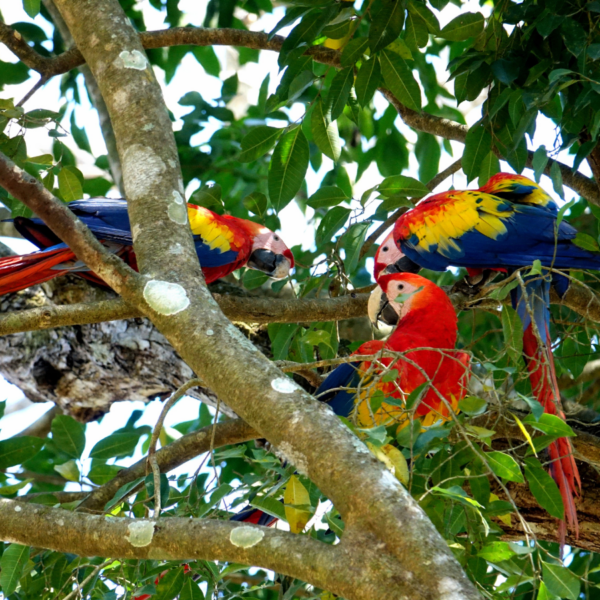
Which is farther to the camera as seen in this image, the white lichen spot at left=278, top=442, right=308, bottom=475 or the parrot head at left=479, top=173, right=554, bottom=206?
the parrot head at left=479, top=173, right=554, bottom=206

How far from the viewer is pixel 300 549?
0.92 metres

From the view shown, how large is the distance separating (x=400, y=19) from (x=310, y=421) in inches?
45.4

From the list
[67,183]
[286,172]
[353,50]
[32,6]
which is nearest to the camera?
[353,50]

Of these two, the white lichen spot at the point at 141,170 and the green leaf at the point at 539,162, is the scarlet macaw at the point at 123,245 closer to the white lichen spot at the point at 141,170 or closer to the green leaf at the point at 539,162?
the white lichen spot at the point at 141,170

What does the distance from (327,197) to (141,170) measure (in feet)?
2.22

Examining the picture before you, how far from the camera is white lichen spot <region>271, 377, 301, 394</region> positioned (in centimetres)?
105

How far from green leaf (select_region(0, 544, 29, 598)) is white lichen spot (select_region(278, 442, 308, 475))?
797 mm

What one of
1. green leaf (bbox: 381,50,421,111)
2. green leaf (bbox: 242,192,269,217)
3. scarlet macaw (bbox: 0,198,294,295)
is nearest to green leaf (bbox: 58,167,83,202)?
scarlet macaw (bbox: 0,198,294,295)

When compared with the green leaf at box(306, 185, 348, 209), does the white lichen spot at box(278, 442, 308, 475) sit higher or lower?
lower

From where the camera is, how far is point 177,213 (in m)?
1.44

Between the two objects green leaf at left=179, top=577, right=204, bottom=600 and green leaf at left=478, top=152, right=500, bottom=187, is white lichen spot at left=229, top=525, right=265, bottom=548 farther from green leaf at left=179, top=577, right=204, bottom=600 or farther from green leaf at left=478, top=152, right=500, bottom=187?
green leaf at left=478, top=152, right=500, bottom=187

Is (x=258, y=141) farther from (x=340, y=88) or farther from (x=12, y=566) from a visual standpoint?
(x=12, y=566)

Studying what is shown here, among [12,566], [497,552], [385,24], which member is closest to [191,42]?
[385,24]

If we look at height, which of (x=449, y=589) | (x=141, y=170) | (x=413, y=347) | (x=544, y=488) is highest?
(x=141, y=170)
